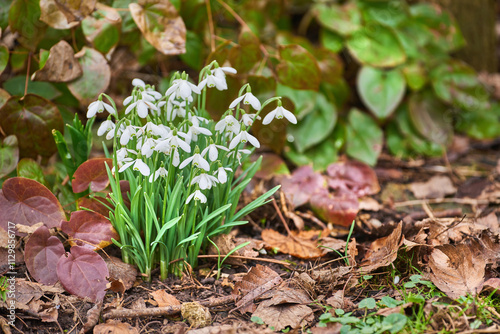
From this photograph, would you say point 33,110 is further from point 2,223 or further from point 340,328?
point 340,328

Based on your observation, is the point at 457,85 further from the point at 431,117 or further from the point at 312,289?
the point at 312,289

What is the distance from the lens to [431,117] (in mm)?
2846

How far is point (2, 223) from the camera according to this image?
1430mm

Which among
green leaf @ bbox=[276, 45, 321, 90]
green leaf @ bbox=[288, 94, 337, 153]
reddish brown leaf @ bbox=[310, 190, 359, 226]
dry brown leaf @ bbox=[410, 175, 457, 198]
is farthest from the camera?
green leaf @ bbox=[288, 94, 337, 153]

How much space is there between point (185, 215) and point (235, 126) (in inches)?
13.1

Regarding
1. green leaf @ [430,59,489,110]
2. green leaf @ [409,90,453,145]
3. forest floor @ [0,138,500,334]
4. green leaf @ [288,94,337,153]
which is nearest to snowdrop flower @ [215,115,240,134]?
forest floor @ [0,138,500,334]

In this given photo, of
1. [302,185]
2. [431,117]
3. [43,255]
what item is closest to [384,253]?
[302,185]

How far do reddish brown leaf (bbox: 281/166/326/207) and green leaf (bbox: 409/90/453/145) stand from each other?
3.49 ft

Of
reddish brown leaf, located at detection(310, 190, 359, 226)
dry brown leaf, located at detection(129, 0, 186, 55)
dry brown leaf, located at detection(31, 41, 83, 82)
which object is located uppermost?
dry brown leaf, located at detection(129, 0, 186, 55)

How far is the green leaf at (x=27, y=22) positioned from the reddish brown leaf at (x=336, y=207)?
1347mm

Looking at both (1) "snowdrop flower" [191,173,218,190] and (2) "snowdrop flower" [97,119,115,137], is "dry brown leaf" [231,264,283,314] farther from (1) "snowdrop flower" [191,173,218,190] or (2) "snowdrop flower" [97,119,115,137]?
(2) "snowdrop flower" [97,119,115,137]

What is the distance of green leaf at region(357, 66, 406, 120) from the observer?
2.57 metres

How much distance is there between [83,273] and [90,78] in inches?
31.4

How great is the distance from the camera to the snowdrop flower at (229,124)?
1.33 meters
